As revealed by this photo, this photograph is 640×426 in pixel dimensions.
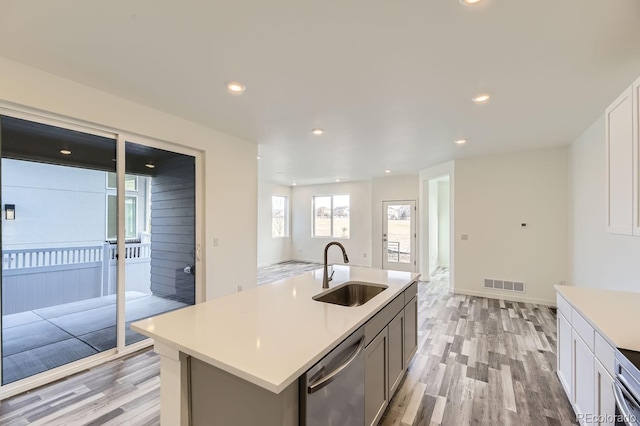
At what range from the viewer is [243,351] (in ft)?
3.75

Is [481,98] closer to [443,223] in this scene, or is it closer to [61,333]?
[61,333]

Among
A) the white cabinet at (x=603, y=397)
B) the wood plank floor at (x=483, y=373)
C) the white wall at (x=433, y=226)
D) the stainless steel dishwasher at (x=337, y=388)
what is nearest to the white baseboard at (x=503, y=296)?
the wood plank floor at (x=483, y=373)

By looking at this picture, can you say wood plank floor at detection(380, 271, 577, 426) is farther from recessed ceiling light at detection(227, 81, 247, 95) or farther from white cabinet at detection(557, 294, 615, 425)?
recessed ceiling light at detection(227, 81, 247, 95)

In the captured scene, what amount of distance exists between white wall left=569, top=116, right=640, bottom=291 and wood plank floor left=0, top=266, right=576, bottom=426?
38.4 inches

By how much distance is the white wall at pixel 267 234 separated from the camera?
809 cm

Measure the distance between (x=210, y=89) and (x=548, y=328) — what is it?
492cm

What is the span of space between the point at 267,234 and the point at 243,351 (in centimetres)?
734

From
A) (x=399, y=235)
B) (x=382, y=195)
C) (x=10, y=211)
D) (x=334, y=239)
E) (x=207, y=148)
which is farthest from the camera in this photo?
(x=334, y=239)

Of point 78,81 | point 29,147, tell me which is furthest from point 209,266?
point 78,81

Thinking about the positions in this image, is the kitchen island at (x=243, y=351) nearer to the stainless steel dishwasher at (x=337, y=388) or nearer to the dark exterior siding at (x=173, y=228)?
the stainless steel dishwasher at (x=337, y=388)

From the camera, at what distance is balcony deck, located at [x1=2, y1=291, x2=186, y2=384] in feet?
7.75

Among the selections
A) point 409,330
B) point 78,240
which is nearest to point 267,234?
point 78,240

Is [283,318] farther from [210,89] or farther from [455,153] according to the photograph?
[455,153]

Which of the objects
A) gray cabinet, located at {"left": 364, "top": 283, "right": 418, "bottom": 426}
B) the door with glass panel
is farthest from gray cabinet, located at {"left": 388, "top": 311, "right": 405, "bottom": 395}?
the door with glass panel
